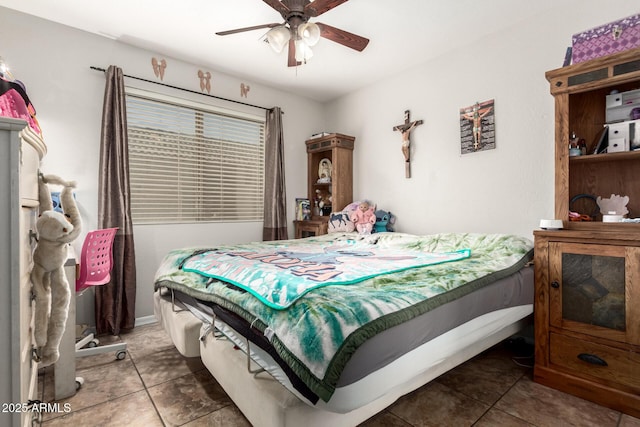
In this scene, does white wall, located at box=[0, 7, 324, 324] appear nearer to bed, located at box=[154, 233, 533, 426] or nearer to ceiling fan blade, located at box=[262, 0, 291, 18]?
bed, located at box=[154, 233, 533, 426]

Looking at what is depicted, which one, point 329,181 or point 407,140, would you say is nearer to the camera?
point 407,140

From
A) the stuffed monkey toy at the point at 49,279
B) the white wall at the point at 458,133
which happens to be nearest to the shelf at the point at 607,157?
the white wall at the point at 458,133

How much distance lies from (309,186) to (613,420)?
3.51 meters

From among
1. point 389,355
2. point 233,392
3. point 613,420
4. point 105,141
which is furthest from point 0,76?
point 613,420

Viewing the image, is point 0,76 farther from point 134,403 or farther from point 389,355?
point 389,355

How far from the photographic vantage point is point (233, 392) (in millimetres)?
1366

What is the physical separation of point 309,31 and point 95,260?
2142 millimetres

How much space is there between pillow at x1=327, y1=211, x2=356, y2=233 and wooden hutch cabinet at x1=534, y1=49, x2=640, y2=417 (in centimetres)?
192

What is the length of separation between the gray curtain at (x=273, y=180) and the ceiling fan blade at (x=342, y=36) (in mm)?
1777

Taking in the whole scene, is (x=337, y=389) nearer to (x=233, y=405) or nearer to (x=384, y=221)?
(x=233, y=405)

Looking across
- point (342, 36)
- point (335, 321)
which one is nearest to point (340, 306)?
point (335, 321)

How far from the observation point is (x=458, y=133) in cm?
302

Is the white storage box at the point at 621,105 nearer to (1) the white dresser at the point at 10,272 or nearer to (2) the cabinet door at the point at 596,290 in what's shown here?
(2) the cabinet door at the point at 596,290

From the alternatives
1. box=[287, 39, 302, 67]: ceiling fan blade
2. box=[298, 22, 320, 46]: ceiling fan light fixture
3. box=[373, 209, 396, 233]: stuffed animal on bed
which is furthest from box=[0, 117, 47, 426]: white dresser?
box=[373, 209, 396, 233]: stuffed animal on bed
